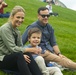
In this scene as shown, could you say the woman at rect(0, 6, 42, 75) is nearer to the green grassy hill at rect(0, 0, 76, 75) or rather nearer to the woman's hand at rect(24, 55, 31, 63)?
the woman's hand at rect(24, 55, 31, 63)

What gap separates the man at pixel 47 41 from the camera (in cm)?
966

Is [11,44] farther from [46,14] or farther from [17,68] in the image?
[46,14]

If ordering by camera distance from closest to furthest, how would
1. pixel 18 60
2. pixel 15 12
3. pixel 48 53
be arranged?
1. pixel 18 60
2. pixel 15 12
3. pixel 48 53

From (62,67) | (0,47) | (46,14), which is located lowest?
(62,67)

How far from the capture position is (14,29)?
28.0 feet

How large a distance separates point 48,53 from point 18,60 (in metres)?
2.06

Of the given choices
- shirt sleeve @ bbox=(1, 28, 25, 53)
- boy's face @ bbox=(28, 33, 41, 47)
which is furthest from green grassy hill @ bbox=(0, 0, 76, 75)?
shirt sleeve @ bbox=(1, 28, 25, 53)

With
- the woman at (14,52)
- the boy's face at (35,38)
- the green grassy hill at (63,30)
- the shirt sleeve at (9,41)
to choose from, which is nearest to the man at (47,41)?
the green grassy hill at (63,30)

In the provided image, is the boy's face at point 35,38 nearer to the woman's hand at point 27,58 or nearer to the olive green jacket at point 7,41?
the olive green jacket at point 7,41

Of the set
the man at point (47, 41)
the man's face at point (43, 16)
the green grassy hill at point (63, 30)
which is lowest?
the green grassy hill at point (63, 30)

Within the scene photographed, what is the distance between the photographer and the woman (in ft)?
25.5

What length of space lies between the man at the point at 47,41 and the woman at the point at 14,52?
1275mm

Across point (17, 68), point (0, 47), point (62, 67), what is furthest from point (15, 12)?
point (62, 67)

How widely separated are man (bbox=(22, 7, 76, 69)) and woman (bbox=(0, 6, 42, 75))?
127 cm
